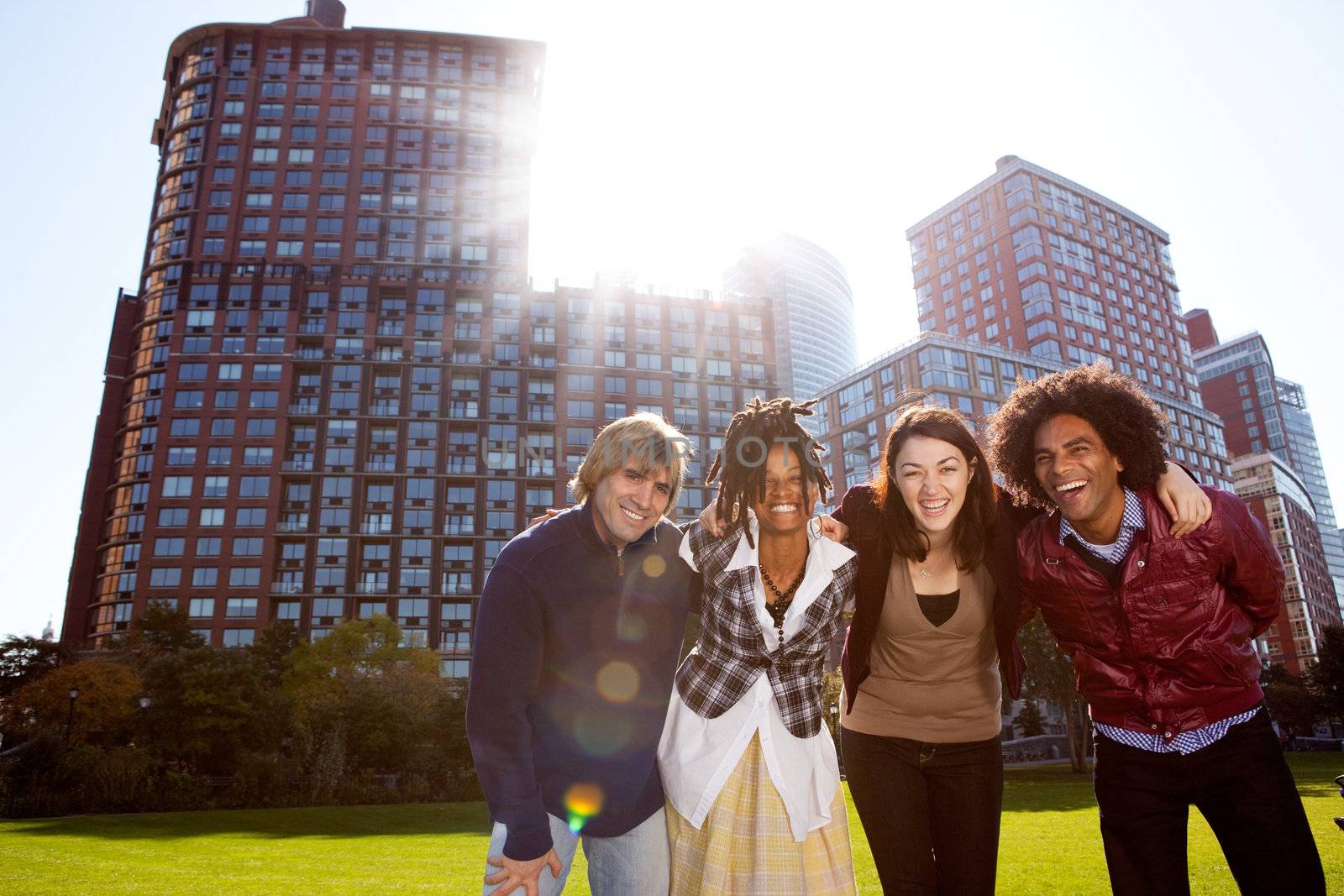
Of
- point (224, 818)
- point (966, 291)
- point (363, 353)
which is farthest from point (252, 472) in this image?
point (966, 291)

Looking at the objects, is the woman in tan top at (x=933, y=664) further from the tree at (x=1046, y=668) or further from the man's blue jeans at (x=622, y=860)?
the tree at (x=1046, y=668)

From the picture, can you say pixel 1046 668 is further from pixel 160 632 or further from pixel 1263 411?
pixel 1263 411

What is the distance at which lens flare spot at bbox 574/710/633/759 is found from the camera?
3717 mm

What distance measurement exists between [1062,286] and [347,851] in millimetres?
102649

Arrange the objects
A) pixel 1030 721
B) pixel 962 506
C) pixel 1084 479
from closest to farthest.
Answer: pixel 1084 479, pixel 962 506, pixel 1030 721

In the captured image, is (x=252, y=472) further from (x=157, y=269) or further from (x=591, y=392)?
(x=591, y=392)

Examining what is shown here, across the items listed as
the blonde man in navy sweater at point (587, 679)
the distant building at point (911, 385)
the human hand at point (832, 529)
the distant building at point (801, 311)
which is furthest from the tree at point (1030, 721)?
the distant building at point (801, 311)

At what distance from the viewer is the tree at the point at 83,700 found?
4309cm

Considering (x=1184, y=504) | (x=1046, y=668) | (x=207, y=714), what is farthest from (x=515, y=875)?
(x=207, y=714)

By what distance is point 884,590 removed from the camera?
4266 mm

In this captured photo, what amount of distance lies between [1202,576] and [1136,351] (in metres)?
118

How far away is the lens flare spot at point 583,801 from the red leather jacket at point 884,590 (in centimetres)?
155

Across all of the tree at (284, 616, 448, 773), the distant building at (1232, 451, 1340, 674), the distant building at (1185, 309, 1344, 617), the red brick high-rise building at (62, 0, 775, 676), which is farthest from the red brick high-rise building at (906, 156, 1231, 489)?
the tree at (284, 616, 448, 773)

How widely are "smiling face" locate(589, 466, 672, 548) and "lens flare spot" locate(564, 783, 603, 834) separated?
1.17 metres
